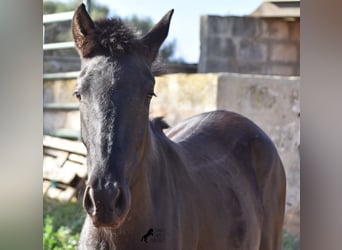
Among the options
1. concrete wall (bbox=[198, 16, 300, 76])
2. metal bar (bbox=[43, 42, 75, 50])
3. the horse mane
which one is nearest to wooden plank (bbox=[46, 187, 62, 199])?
metal bar (bbox=[43, 42, 75, 50])

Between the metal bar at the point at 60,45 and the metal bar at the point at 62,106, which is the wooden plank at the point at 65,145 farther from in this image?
the metal bar at the point at 60,45

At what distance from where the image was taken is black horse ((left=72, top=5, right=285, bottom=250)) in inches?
55.1

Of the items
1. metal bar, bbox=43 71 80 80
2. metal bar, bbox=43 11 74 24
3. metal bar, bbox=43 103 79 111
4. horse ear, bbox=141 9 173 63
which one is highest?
metal bar, bbox=43 11 74 24

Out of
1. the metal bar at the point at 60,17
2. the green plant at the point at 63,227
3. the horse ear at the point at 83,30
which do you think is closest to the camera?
the horse ear at the point at 83,30

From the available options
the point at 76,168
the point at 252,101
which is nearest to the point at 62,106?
the point at 76,168

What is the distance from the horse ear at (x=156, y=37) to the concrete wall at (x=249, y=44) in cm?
287

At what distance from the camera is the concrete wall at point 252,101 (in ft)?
13.0

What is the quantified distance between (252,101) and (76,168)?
112cm

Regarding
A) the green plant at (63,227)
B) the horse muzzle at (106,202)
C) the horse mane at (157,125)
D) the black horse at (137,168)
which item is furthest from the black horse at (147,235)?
the green plant at (63,227)

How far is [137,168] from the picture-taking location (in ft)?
4.99

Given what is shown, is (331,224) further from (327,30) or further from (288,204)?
(288,204)

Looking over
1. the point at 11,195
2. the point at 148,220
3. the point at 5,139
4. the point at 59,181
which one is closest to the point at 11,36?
the point at 5,139

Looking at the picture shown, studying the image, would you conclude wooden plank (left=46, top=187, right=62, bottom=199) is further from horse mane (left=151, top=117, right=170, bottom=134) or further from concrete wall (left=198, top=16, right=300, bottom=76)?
horse mane (left=151, top=117, right=170, bottom=134)

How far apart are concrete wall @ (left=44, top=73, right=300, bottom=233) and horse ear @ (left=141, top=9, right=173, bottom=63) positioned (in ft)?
7.56
